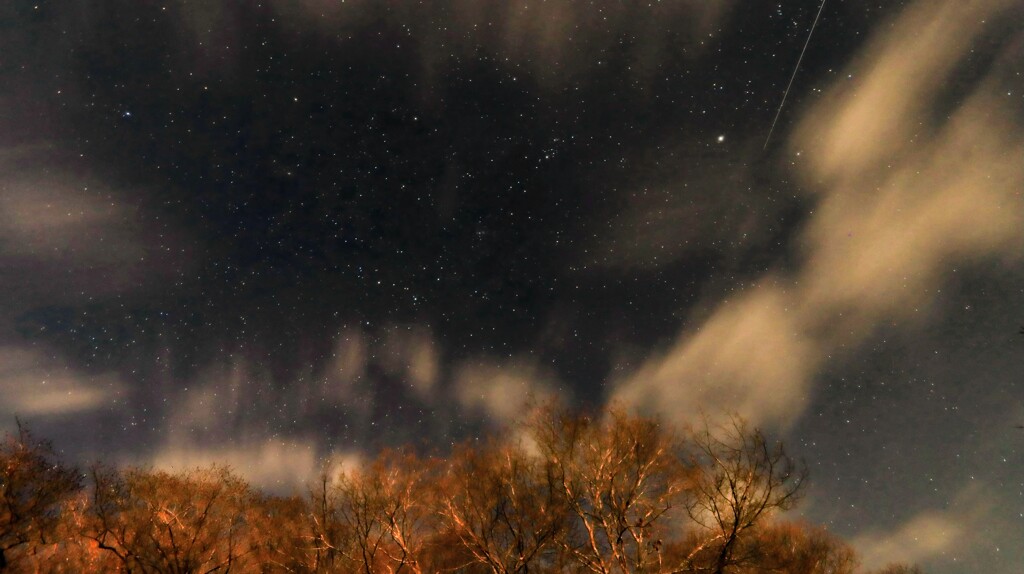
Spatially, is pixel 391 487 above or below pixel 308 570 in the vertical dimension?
above

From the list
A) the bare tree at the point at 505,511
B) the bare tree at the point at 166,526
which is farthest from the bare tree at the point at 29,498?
the bare tree at the point at 505,511

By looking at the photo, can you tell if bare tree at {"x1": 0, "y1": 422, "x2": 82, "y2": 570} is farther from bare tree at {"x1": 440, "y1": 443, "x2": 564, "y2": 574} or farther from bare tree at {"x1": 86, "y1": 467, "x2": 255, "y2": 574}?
bare tree at {"x1": 440, "y1": 443, "x2": 564, "y2": 574}

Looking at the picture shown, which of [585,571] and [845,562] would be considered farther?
[845,562]

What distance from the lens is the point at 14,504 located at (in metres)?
17.5

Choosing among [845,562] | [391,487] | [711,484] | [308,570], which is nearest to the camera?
[711,484]

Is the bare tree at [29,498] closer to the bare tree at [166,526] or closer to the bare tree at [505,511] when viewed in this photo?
the bare tree at [166,526]

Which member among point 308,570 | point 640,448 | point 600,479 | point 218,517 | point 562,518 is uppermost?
point 640,448

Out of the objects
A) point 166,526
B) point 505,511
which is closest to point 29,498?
point 166,526

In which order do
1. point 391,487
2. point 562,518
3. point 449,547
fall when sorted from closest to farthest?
point 562,518
point 391,487
point 449,547

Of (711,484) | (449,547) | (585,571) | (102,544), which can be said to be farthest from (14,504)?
(711,484)

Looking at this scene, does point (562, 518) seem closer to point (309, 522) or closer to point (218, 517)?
point (309, 522)

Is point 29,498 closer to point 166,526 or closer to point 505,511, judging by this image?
point 166,526

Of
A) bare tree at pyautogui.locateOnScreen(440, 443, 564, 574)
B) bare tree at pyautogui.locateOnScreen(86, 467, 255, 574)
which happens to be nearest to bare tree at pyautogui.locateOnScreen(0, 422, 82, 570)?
bare tree at pyautogui.locateOnScreen(86, 467, 255, 574)

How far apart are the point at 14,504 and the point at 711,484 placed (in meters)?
27.0
